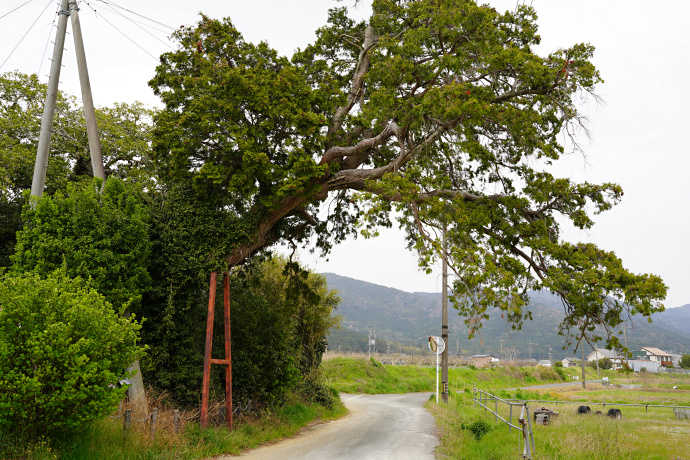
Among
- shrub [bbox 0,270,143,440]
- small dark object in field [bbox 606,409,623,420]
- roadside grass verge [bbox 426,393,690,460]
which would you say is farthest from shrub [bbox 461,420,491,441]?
shrub [bbox 0,270,143,440]

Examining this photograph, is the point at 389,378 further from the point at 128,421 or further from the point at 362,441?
the point at 128,421

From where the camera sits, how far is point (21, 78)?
77.7 ft

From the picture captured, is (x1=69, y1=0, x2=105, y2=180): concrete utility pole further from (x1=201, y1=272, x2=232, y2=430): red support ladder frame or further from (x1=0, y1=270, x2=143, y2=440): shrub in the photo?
(x1=0, y1=270, x2=143, y2=440): shrub

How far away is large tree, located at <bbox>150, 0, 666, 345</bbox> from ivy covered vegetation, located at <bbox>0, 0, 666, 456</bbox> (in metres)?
0.05

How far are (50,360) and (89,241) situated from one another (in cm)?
489

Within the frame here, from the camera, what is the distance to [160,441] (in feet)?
31.3

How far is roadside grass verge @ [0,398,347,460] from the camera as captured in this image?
7.45 meters

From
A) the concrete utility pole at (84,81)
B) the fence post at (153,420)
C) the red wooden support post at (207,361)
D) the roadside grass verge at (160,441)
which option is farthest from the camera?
the concrete utility pole at (84,81)

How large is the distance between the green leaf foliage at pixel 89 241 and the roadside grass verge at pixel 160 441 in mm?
2892

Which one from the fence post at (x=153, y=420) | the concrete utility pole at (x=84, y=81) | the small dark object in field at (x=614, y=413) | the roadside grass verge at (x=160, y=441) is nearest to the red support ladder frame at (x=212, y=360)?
the roadside grass verge at (x=160, y=441)

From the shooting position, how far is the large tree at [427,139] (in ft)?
36.3

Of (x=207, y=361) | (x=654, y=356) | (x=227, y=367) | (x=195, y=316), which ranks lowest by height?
(x=654, y=356)

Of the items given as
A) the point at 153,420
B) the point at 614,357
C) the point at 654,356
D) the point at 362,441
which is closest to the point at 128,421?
the point at 153,420

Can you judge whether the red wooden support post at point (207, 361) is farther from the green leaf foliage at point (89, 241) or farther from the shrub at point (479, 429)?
the shrub at point (479, 429)
